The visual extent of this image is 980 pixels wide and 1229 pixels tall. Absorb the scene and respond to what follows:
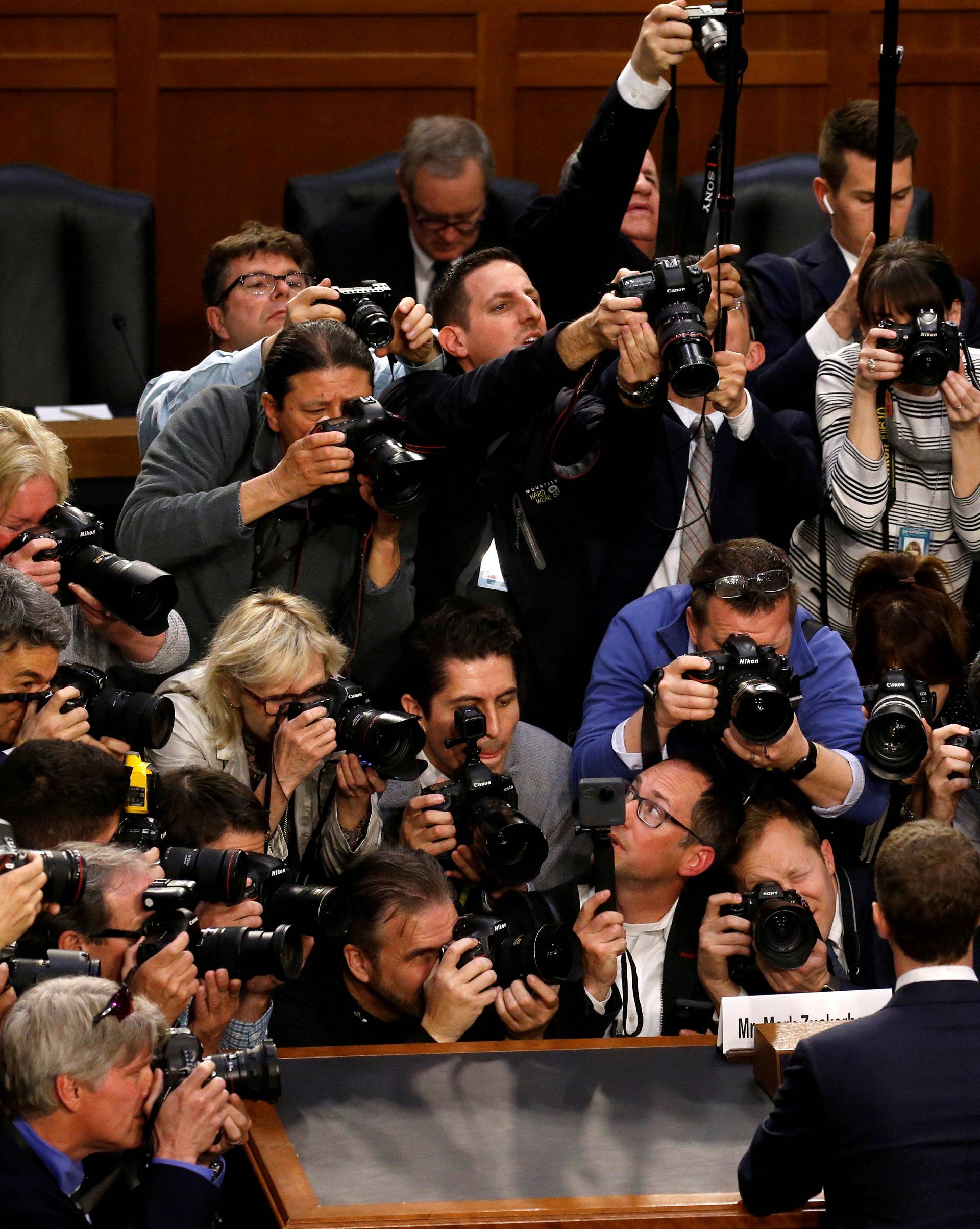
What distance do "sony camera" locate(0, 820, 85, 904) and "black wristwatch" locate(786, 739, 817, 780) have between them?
1152mm

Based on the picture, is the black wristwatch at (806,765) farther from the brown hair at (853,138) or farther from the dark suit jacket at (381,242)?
the dark suit jacket at (381,242)

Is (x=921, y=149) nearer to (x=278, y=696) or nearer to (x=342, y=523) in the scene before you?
(x=342, y=523)

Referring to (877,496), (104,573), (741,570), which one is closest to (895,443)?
(877,496)

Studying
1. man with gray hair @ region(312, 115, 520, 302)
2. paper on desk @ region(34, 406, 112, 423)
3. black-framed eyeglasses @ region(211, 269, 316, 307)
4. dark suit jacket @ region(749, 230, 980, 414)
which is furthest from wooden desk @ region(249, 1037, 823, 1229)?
paper on desk @ region(34, 406, 112, 423)

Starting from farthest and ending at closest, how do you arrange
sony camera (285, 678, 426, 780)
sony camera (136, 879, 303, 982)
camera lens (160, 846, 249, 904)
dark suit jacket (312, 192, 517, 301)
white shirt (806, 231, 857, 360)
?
dark suit jacket (312, 192, 517, 301)
white shirt (806, 231, 857, 360)
sony camera (285, 678, 426, 780)
camera lens (160, 846, 249, 904)
sony camera (136, 879, 303, 982)

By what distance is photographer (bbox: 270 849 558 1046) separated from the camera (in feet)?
8.63

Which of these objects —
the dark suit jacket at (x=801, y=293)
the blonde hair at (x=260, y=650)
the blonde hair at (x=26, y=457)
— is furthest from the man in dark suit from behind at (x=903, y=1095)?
the dark suit jacket at (x=801, y=293)

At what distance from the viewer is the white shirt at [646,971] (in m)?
2.74

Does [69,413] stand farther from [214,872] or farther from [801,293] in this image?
[214,872]

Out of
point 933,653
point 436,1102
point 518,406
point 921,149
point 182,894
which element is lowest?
point 436,1102

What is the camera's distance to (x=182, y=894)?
2.34 m

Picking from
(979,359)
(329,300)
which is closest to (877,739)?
(979,359)

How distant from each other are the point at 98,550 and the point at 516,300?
2.92 feet

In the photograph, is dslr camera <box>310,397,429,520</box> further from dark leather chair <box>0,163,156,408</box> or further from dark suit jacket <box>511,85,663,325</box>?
dark leather chair <box>0,163,156,408</box>
